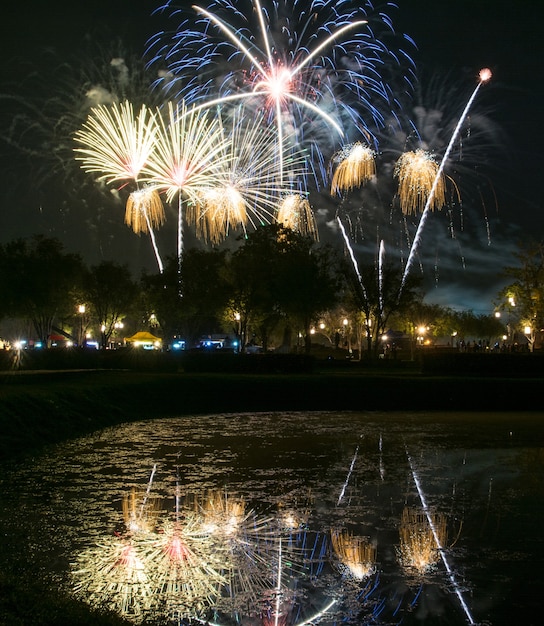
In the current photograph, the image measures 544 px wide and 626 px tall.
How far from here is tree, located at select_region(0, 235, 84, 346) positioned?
5888 centimetres

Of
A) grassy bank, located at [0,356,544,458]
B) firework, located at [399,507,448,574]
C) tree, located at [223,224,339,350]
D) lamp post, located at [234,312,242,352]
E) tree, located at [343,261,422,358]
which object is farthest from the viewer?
tree, located at [343,261,422,358]

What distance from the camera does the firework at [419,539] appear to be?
8.57 metres

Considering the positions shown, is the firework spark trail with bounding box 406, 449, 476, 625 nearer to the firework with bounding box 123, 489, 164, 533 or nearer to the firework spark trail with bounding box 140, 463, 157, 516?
the firework with bounding box 123, 489, 164, 533

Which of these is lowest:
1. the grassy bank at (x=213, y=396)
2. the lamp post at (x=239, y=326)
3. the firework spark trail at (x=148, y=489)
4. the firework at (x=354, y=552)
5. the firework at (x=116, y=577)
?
the firework at (x=116, y=577)

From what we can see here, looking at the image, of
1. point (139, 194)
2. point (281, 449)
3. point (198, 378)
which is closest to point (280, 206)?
point (139, 194)

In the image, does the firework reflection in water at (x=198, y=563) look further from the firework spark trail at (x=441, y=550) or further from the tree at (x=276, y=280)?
the tree at (x=276, y=280)

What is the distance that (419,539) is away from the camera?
9555 millimetres

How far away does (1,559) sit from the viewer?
8320mm

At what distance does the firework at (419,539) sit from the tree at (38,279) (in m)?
51.6

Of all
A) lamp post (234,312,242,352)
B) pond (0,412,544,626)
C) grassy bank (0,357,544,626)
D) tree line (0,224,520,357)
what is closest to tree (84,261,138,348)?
tree line (0,224,520,357)

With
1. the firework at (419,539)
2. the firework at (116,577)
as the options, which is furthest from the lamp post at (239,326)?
the firework at (116,577)

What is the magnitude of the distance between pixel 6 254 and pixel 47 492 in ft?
169

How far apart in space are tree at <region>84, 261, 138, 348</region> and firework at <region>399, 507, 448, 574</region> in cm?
6235

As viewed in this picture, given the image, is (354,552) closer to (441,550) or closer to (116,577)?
(441,550)
